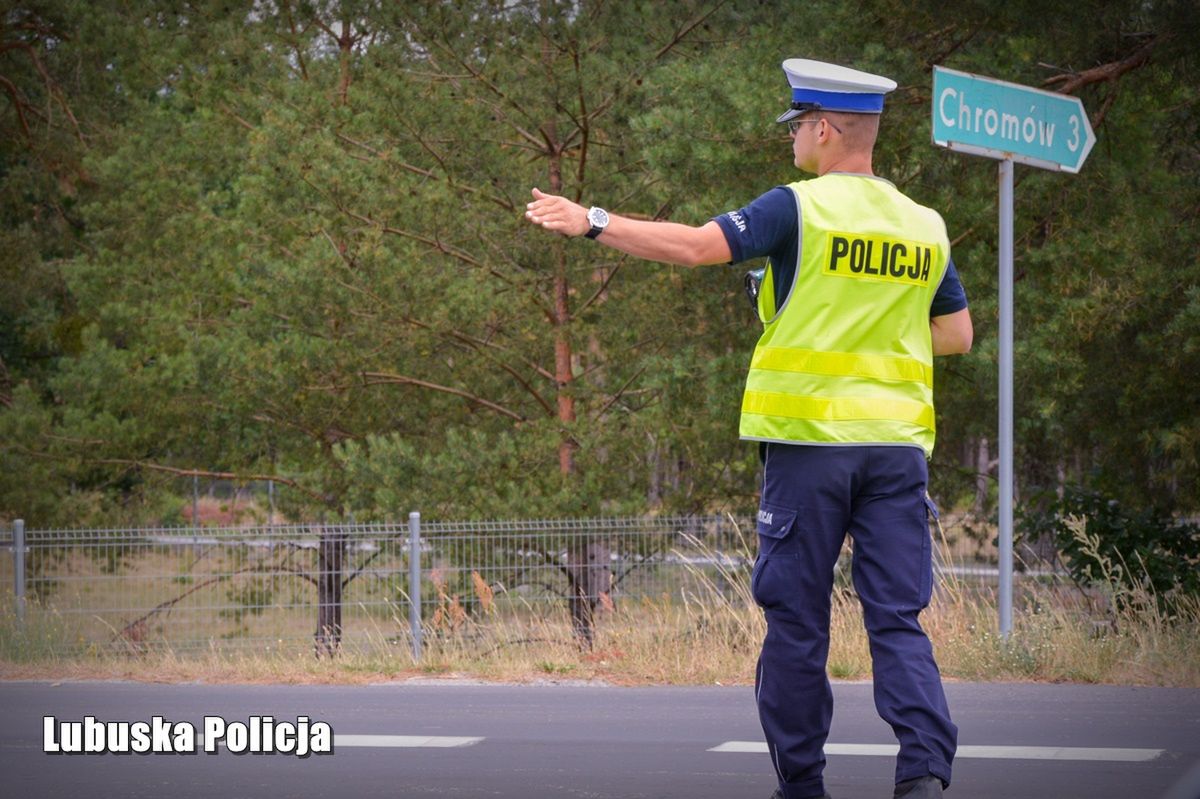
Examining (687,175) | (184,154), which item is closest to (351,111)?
(184,154)

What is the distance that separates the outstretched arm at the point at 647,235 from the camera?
4.10 metres

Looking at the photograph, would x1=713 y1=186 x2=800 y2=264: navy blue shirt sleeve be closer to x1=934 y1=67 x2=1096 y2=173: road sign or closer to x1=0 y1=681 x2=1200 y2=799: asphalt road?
x1=0 y1=681 x2=1200 y2=799: asphalt road

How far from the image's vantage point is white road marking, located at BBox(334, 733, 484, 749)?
254 inches

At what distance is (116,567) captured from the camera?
48.4 ft

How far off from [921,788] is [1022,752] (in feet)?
7.22

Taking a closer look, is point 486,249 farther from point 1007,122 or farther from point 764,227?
point 764,227

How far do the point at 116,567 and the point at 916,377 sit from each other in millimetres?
11754

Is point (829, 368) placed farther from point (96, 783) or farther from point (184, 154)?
point (184, 154)

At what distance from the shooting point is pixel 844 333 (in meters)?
4.30

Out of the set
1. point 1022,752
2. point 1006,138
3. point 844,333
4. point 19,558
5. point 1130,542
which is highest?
point 1006,138

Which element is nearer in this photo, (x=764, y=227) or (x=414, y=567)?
(x=764, y=227)

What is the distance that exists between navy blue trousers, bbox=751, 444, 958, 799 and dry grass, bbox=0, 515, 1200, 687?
13.1 feet

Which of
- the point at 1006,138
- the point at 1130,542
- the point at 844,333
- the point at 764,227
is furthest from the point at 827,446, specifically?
the point at 1130,542

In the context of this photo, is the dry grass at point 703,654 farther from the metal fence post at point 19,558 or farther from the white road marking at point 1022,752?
the metal fence post at point 19,558
